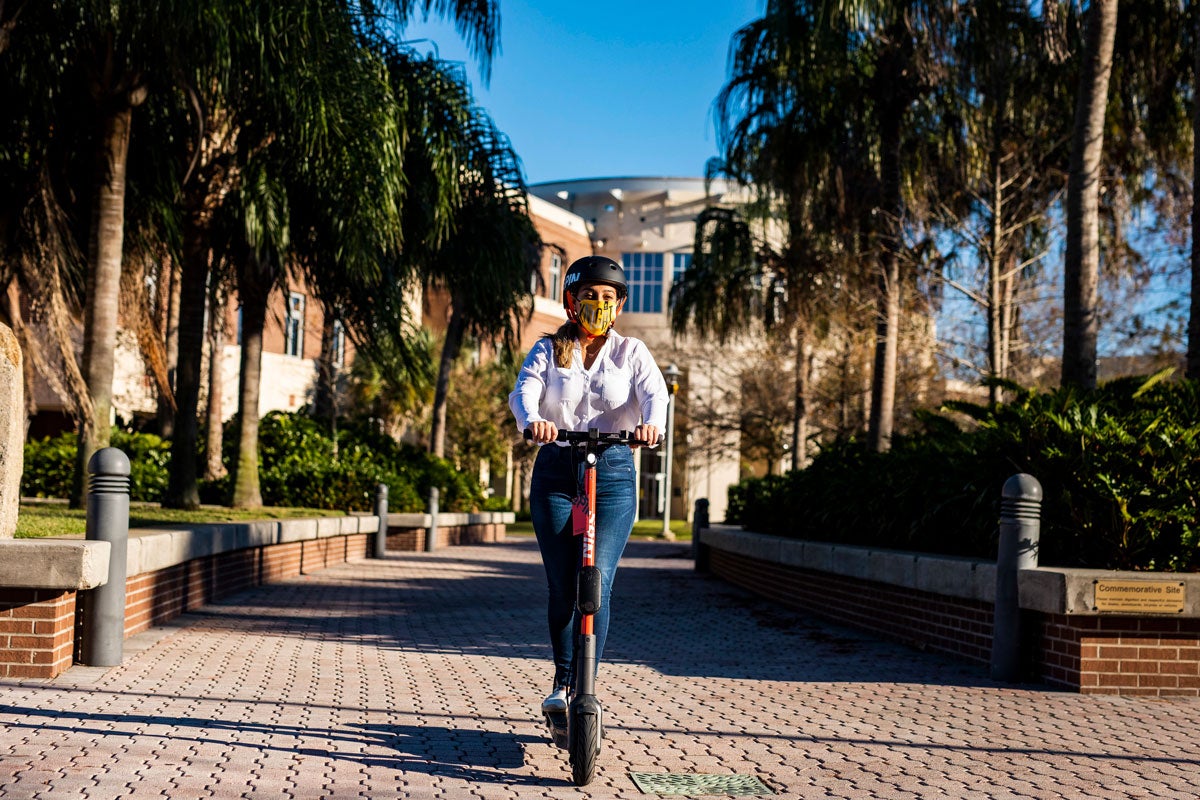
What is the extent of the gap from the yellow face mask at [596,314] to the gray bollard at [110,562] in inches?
129

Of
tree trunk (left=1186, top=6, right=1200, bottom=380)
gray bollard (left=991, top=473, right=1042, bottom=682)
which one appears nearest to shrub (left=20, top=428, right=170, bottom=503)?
tree trunk (left=1186, top=6, right=1200, bottom=380)

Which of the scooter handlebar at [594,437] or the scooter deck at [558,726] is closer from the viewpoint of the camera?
the scooter handlebar at [594,437]

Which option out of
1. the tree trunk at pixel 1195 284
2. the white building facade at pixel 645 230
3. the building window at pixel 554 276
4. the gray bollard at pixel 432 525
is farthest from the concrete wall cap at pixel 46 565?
the building window at pixel 554 276

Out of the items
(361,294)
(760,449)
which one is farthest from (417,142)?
(760,449)

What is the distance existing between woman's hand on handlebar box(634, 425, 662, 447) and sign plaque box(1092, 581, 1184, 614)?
3.56 m

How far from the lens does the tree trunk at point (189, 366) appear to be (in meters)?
14.7

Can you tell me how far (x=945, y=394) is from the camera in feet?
108

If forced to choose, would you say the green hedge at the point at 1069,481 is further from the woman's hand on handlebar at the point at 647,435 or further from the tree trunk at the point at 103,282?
the tree trunk at the point at 103,282

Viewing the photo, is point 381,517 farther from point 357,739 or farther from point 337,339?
point 357,739

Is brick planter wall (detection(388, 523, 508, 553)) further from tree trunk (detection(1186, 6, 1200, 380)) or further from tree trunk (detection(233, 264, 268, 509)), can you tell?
tree trunk (detection(1186, 6, 1200, 380))

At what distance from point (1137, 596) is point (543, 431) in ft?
13.4

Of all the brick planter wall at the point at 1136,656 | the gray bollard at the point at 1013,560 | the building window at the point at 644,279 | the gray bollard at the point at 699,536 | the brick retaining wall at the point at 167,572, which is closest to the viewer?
the brick retaining wall at the point at 167,572

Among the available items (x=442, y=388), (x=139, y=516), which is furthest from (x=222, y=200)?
(x=442, y=388)

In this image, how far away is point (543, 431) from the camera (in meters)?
4.79
